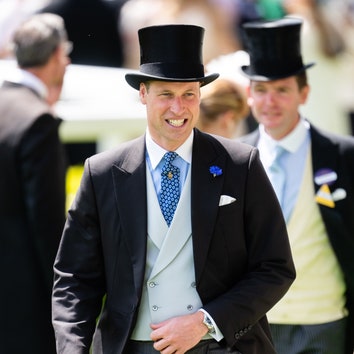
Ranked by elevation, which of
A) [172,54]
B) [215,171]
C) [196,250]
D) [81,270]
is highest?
[172,54]

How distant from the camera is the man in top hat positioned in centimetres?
454

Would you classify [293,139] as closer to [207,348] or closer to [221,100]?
[221,100]

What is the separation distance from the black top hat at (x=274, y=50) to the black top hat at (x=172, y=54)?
1426 mm

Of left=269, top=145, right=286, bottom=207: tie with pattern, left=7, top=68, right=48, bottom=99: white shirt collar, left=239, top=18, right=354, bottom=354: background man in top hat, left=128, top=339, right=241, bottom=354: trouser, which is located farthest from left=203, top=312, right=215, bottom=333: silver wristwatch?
left=7, top=68, right=48, bottom=99: white shirt collar

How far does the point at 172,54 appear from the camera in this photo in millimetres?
4672

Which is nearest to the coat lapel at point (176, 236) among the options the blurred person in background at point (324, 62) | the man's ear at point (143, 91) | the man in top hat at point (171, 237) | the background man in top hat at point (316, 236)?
the man in top hat at point (171, 237)

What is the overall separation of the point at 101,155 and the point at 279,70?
1.69 meters

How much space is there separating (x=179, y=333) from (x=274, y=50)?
2311 millimetres

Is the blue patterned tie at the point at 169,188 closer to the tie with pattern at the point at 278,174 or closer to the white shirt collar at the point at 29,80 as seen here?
the tie with pattern at the point at 278,174

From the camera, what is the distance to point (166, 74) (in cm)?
459

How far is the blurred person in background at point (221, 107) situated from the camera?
645 cm

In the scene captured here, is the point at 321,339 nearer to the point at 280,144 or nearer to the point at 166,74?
the point at 280,144

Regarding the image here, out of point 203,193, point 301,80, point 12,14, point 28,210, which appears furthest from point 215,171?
point 12,14

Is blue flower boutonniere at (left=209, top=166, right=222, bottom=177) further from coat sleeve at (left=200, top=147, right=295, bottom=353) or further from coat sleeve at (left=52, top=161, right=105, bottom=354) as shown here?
coat sleeve at (left=52, top=161, right=105, bottom=354)
